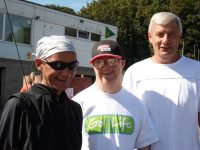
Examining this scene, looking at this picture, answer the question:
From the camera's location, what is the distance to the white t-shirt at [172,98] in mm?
3730

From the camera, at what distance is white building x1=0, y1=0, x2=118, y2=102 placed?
23.5 metres

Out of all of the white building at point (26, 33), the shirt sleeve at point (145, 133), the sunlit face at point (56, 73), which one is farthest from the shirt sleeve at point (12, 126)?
the white building at point (26, 33)

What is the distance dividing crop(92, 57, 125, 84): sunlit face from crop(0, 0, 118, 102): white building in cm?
1947

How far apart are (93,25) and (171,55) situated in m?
26.7

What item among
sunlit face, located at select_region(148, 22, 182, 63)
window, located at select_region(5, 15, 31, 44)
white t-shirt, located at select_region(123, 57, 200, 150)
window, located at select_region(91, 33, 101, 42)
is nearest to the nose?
sunlit face, located at select_region(148, 22, 182, 63)

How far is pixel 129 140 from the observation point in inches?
137

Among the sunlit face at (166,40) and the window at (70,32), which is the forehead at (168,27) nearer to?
the sunlit face at (166,40)

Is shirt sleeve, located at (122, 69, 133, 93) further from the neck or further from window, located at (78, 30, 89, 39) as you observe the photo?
window, located at (78, 30, 89, 39)

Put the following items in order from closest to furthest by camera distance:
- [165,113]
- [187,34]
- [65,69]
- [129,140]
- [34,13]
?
[65,69] < [129,140] < [165,113] < [34,13] < [187,34]

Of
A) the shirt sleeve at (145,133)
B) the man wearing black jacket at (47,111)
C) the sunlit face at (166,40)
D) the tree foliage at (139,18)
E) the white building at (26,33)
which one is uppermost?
the tree foliage at (139,18)

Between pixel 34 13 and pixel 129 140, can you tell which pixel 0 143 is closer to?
pixel 129 140

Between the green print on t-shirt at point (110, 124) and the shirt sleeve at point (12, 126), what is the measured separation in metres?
0.94

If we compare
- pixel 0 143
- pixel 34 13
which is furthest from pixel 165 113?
pixel 34 13

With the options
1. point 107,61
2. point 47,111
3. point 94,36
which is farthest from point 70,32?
point 47,111
